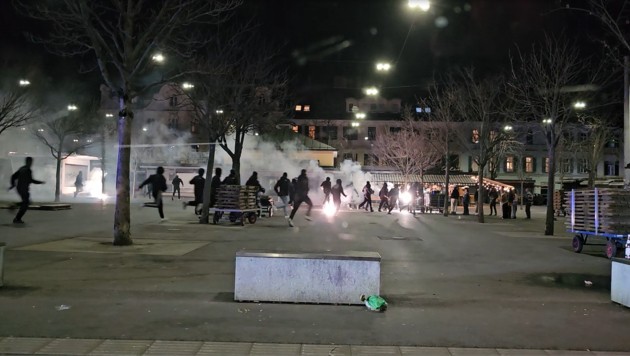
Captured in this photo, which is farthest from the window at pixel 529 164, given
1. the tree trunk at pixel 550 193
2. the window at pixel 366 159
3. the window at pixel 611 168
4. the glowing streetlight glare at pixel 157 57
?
the glowing streetlight glare at pixel 157 57

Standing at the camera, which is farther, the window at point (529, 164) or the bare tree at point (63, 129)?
the window at point (529, 164)

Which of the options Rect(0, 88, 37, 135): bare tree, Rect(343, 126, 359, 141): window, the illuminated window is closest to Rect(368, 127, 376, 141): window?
Rect(343, 126, 359, 141): window

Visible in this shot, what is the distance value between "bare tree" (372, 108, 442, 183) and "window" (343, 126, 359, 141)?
28.9 ft

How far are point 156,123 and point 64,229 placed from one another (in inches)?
1542

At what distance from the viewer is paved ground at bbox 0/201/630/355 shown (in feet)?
18.1

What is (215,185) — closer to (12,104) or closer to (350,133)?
(12,104)

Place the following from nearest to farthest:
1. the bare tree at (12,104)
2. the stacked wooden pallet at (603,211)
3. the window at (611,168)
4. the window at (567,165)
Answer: the stacked wooden pallet at (603,211), the bare tree at (12,104), the window at (567,165), the window at (611,168)

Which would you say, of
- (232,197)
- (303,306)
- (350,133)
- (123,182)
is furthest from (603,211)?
(350,133)

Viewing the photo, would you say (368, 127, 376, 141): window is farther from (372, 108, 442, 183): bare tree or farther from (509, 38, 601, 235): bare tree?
(509, 38, 601, 235): bare tree

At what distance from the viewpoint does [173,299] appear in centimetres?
696

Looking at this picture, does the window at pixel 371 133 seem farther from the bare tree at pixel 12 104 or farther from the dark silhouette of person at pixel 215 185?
the dark silhouette of person at pixel 215 185

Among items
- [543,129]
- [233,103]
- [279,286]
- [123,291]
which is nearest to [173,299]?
[123,291]

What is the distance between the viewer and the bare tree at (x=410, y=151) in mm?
44938

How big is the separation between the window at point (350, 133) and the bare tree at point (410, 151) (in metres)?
8.81
